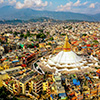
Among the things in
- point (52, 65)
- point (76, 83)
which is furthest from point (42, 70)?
point (76, 83)

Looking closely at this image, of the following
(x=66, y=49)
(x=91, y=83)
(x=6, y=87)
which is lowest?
(x=6, y=87)

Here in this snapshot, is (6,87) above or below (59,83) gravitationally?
below

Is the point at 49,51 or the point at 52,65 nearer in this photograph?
the point at 52,65

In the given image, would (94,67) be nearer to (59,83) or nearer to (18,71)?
(59,83)

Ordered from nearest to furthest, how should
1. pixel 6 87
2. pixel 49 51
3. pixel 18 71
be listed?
pixel 6 87 < pixel 18 71 < pixel 49 51

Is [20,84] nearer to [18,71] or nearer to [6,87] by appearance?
[6,87]

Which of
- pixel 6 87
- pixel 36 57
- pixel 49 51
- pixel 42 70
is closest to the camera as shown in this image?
pixel 6 87

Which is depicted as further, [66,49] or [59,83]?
[66,49]

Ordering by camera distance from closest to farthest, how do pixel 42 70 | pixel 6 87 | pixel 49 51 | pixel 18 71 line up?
pixel 6 87 → pixel 18 71 → pixel 42 70 → pixel 49 51

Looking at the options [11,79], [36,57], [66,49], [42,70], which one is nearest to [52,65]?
[42,70]
